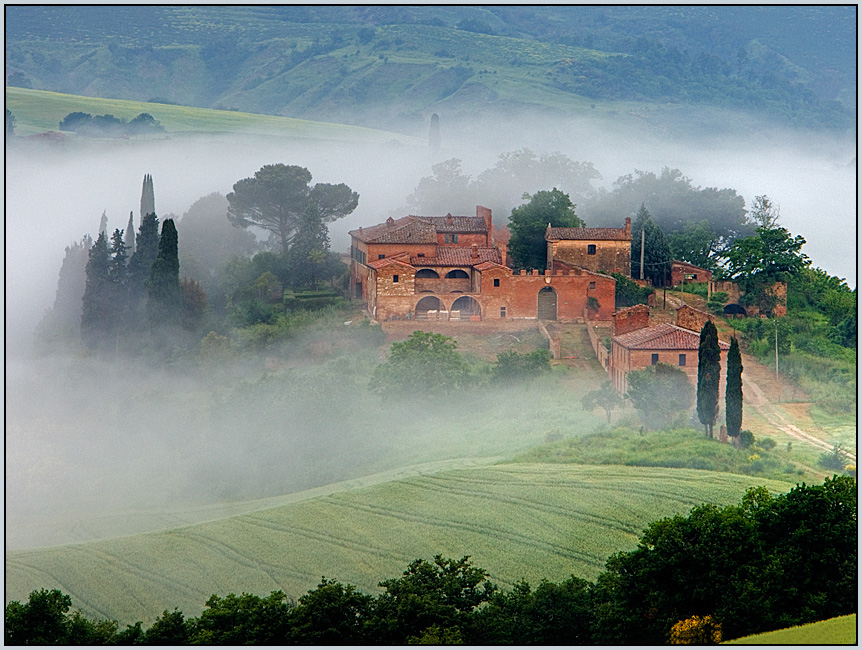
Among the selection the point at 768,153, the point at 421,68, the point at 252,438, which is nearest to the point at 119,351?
the point at 252,438

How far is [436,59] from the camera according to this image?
132 m

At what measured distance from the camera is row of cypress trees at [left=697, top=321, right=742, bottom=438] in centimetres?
3094

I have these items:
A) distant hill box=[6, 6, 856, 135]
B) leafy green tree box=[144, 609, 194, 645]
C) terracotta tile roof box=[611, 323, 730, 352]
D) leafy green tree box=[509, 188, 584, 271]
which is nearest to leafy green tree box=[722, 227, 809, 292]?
leafy green tree box=[509, 188, 584, 271]

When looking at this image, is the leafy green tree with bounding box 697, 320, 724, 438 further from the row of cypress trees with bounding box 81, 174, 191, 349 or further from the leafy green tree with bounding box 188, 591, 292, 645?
the row of cypress trees with bounding box 81, 174, 191, 349

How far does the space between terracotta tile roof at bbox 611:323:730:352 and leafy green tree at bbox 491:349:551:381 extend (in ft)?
7.62

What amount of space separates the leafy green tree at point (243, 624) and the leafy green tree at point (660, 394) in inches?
504

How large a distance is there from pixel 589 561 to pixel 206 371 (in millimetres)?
17833

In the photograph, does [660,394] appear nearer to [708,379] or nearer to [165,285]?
[708,379]

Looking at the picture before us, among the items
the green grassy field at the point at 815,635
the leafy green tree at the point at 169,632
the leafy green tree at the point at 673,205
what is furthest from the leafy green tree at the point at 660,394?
the leafy green tree at the point at 673,205

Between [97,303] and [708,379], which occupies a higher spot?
[97,303]

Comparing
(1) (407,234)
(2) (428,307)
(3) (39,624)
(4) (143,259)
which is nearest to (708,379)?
(2) (428,307)

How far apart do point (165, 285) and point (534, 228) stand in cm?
1224

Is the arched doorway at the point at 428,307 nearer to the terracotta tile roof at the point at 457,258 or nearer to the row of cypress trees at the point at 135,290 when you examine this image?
the terracotta tile roof at the point at 457,258

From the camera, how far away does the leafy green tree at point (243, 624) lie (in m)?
21.8
